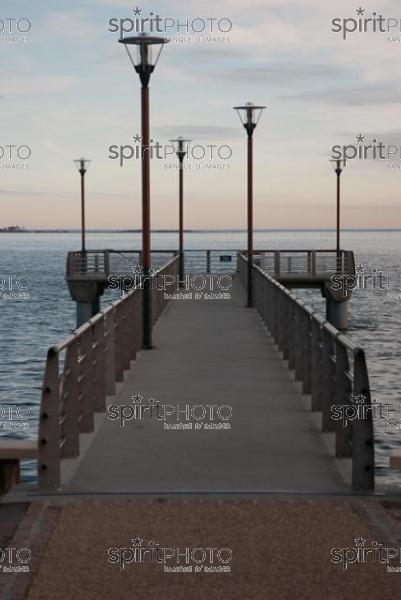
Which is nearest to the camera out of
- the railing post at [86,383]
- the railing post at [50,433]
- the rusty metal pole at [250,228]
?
the railing post at [50,433]

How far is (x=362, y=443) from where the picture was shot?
7.69m

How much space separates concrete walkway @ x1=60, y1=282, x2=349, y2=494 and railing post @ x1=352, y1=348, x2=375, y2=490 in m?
0.17

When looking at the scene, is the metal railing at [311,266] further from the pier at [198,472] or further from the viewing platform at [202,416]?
the pier at [198,472]

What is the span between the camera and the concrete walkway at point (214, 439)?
799 cm

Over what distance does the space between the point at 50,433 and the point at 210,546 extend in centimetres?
191

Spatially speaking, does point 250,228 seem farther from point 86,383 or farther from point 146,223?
point 86,383

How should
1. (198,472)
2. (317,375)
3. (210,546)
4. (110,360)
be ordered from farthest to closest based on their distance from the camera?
(110,360) < (317,375) < (198,472) < (210,546)

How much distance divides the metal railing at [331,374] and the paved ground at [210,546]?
0.55 metres

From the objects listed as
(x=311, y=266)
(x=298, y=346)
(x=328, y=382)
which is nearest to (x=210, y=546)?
(x=328, y=382)

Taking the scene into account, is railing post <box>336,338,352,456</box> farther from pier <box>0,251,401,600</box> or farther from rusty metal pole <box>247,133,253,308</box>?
rusty metal pole <box>247,133,253,308</box>

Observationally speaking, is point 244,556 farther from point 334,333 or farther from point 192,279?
point 192,279

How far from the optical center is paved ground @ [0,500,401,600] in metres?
5.68

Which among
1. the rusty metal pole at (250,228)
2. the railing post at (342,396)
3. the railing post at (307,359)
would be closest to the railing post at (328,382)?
the railing post at (342,396)

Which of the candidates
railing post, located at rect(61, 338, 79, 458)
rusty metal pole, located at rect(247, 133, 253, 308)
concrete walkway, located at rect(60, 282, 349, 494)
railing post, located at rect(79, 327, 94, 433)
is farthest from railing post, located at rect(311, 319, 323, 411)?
rusty metal pole, located at rect(247, 133, 253, 308)
